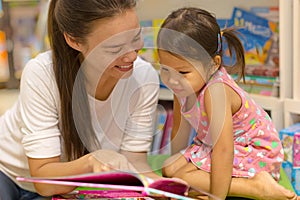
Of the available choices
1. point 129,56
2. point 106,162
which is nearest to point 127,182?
point 106,162

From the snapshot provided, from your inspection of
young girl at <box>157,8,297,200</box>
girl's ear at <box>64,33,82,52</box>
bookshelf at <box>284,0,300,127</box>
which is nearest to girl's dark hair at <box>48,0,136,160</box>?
girl's ear at <box>64,33,82,52</box>

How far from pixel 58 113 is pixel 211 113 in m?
0.33

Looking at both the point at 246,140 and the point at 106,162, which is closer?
the point at 106,162

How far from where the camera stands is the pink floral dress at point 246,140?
3.24 ft

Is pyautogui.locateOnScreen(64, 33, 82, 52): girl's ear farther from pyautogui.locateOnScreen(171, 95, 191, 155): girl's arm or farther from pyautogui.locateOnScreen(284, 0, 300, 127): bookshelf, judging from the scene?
pyautogui.locateOnScreen(284, 0, 300, 127): bookshelf

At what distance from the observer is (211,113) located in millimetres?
921

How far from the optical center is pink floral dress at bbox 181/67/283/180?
3.24 ft

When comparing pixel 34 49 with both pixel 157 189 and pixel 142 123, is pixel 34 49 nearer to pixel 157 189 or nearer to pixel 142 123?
pixel 142 123

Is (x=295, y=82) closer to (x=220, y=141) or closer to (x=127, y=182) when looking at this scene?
(x=220, y=141)

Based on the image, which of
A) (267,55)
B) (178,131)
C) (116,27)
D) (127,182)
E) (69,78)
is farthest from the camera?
(267,55)

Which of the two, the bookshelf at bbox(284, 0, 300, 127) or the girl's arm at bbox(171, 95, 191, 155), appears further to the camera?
the bookshelf at bbox(284, 0, 300, 127)

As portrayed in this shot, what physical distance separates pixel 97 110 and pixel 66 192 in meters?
0.20

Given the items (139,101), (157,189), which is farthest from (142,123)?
(157,189)

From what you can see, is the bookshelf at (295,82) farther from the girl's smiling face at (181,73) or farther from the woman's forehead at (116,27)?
the woman's forehead at (116,27)
